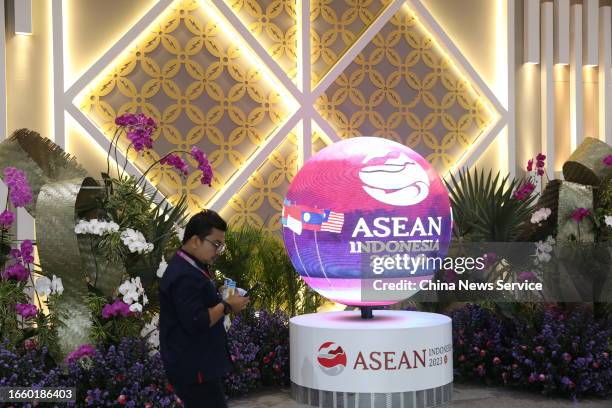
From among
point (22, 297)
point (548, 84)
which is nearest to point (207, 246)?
point (22, 297)

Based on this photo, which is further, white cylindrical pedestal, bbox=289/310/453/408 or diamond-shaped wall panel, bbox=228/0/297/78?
diamond-shaped wall panel, bbox=228/0/297/78

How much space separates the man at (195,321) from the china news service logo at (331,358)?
1.82 metres

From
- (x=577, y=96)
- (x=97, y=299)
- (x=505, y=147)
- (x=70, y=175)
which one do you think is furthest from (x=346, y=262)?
(x=577, y=96)

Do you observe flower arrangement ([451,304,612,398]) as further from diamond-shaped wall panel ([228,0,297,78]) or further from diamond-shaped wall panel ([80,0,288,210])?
diamond-shaped wall panel ([228,0,297,78])

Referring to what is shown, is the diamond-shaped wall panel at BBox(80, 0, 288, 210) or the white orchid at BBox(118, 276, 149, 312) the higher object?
the diamond-shaped wall panel at BBox(80, 0, 288, 210)

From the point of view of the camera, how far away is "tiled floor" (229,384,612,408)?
5.45 metres

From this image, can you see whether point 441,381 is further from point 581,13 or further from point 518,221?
point 581,13

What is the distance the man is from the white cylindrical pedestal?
1833mm

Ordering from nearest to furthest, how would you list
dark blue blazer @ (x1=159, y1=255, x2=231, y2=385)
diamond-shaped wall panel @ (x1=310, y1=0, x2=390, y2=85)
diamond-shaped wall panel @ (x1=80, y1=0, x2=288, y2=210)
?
dark blue blazer @ (x1=159, y1=255, x2=231, y2=385) < diamond-shaped wall panel @ (x1=80, y1=0, x2=288, y2=210) < diamond-shaped wall panel @ (x1=310, y1=0, x2=390, y2=85)

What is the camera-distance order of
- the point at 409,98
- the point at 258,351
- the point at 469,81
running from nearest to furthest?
the point at 258,351, the point at 409,98, the point at 469,81

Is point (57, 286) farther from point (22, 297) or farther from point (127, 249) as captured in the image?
point (127, 249)

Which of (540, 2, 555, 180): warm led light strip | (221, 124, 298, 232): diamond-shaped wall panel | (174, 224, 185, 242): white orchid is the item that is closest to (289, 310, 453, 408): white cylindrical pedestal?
(174, 224, 185, 242): white orchid

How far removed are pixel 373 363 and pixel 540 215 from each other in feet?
7.43

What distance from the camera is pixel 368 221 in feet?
15.6
